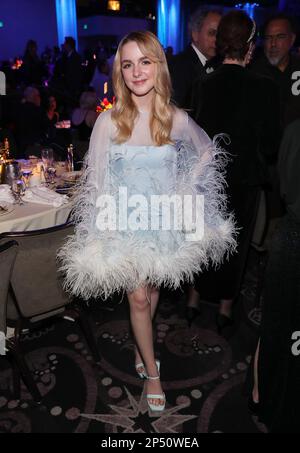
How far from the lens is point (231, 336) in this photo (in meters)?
2.65

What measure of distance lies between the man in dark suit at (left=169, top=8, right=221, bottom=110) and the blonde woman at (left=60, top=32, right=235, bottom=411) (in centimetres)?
101

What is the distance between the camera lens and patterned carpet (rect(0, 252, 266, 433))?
199 cm

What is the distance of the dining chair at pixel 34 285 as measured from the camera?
1.90 meters

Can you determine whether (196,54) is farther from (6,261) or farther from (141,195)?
(6,261)

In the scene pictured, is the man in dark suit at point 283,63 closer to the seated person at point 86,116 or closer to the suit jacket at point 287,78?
the suit jacket at point 287,78

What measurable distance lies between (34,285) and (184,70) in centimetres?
211

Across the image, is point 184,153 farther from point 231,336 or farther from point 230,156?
point 231,336

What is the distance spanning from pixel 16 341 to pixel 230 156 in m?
1.58

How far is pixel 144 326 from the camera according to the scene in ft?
6.48

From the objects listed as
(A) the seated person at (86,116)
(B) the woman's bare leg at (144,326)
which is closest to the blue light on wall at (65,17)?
(A) the seated person at (86,116)

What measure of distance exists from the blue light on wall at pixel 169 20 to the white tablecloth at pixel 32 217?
58.0ft
